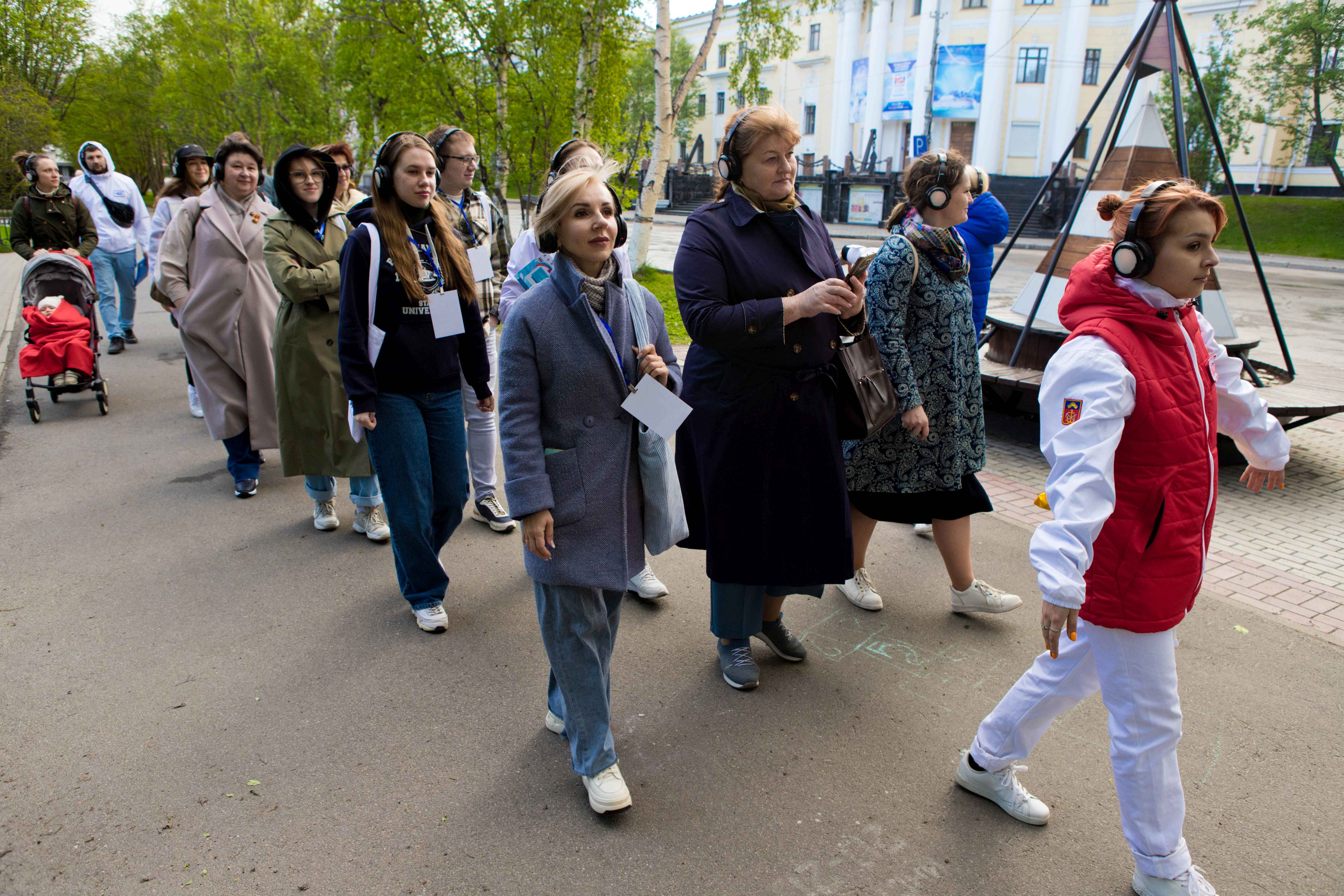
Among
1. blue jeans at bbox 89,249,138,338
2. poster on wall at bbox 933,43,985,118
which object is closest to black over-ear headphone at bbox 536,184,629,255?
blue jeans at bbox 89,249,138,338

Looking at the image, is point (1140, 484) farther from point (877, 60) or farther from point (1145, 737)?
point (877, 60)

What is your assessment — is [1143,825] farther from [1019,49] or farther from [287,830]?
[1019,49]

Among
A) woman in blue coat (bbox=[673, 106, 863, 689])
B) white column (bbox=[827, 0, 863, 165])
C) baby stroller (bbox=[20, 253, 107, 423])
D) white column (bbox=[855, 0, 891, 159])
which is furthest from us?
white column (bbox=[827, 0, 863, 165])

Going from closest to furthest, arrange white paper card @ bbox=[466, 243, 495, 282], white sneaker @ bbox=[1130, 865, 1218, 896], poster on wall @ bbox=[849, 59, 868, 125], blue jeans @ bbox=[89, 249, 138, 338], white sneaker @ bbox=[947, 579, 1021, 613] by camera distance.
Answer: white sneaker @ bbox=[1130, 865, 1218, 896], white sneaker @ bbox=[947, 579, 1021, 613], white paper card @ bbox=[466, 243, 495, 282], blue jeans @ bbox=[89, 249, 138, 338], poster on wall @ bbox=[849, 59, 868, 125]

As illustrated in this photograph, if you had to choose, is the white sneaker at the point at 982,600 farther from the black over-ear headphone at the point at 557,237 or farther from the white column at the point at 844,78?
the white column at the point at 844,78

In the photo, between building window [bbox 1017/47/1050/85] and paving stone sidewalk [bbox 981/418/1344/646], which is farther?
building window [bbox 1017/47/1050/85]

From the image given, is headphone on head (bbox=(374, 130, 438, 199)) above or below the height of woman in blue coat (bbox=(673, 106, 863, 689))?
above

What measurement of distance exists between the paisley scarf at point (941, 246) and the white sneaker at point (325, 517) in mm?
3571

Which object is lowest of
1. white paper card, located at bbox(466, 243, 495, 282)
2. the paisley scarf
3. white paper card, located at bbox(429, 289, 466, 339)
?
white paper card, located at bbox(429, 289, 466, 339)

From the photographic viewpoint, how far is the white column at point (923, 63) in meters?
45.5

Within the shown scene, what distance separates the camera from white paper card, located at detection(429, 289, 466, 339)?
3658mm

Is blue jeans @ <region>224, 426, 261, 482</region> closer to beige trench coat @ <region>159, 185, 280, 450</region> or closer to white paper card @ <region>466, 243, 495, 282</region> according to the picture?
beige trench coat @ <region>159, 185, 280, 450</region>

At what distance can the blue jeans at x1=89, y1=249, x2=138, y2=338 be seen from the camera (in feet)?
31.7

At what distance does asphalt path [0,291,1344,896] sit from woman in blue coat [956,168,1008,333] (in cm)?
154
